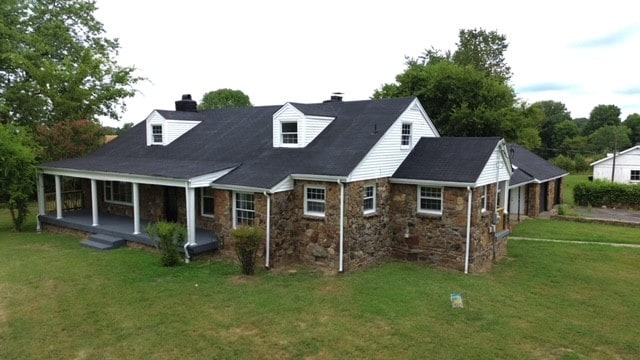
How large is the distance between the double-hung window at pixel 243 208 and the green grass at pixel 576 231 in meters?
12.9

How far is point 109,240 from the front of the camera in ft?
55.2

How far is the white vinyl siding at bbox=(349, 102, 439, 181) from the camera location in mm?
14086

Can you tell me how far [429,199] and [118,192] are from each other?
14315 mm

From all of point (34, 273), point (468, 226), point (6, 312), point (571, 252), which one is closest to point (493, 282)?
point (468, 226)

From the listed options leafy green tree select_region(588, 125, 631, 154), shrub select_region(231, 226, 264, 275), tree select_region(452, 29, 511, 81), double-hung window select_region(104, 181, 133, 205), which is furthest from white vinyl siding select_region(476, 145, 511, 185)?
leafy green tree select_region(588, 125, 631, 154)

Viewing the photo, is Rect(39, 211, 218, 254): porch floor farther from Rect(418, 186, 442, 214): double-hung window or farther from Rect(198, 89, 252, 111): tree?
Rect(198, 89, 252, 111): tree

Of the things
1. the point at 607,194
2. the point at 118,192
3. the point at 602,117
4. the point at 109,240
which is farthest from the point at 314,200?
the point at 602,117

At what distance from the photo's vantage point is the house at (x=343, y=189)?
547 inches

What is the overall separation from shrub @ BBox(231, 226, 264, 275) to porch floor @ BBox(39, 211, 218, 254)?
2.16 m

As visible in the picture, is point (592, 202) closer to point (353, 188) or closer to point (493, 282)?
point (493, 282)

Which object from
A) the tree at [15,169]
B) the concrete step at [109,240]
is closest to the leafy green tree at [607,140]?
the concrete step at [109,240]

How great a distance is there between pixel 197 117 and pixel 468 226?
14.5 metres

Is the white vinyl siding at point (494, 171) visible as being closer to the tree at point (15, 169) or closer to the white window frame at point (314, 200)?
the white window frame at point (314, 200)

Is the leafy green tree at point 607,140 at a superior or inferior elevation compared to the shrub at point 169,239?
superior
